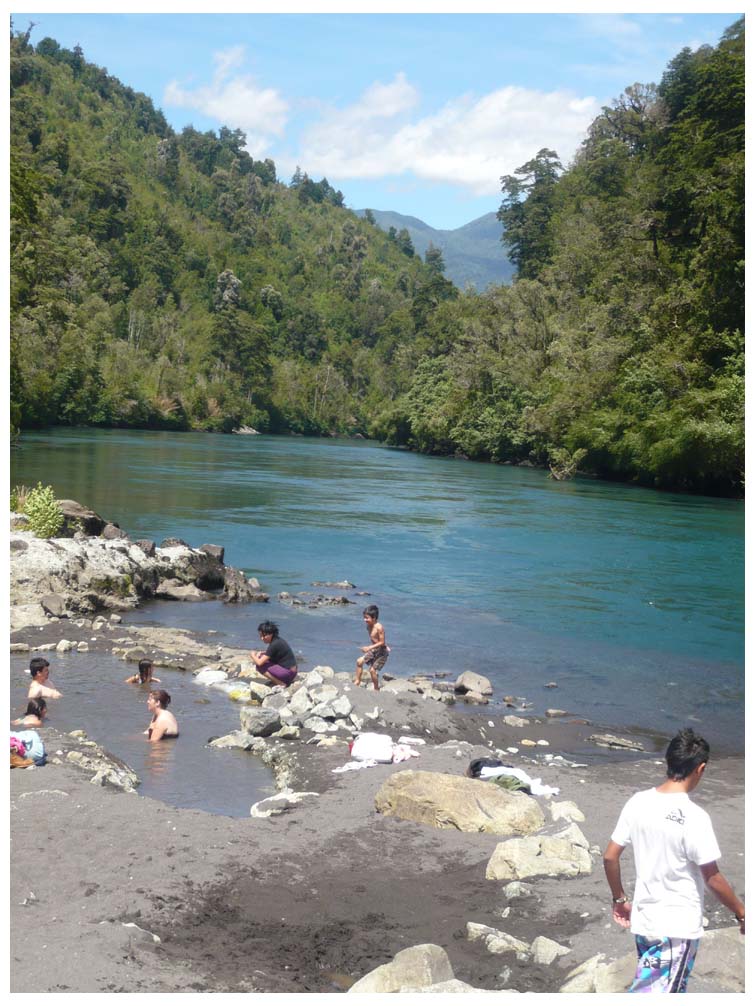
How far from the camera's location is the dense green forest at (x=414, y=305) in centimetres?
5162

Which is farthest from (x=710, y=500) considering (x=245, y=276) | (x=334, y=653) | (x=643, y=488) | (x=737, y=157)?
(x=245, y=276)

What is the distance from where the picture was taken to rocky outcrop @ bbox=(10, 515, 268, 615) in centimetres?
2058

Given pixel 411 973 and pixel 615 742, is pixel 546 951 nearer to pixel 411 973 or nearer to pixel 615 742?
pixel 411 973

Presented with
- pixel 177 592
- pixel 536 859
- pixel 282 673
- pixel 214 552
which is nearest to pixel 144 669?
pixel 282 673

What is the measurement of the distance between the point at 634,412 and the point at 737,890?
49.3m

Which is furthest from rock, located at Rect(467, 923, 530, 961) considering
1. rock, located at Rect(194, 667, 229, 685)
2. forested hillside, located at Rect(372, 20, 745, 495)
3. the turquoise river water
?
forested hillside, located at Rect(372, 20, 745, 495)

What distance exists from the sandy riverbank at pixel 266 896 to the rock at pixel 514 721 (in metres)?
3.86

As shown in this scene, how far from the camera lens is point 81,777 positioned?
34.8ft

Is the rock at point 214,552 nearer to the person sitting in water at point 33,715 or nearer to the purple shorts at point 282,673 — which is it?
the purple shorts at point 282,673

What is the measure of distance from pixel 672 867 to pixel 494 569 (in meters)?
24.4

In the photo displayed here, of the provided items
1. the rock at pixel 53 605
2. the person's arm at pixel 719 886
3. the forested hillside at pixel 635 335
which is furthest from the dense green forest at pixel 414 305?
the person's arm at pixel 719 886

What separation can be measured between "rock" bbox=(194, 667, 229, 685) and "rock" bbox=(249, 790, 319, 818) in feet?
16.4

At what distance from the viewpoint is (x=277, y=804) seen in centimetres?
1058
